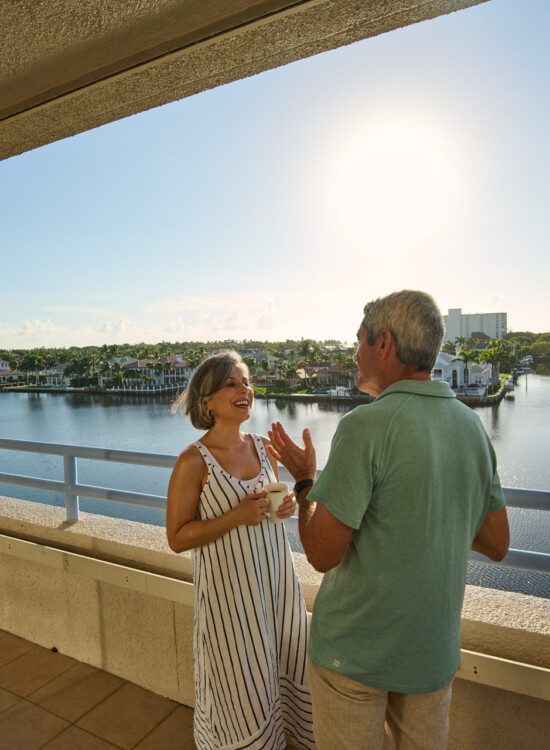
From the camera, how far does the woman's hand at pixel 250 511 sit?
132 centimetres

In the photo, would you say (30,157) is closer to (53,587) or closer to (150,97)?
(150,97)

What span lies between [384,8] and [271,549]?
1493 mm

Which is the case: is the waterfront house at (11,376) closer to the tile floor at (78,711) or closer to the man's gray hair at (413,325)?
the tile floor at (78,711)

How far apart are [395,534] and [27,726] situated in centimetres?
204

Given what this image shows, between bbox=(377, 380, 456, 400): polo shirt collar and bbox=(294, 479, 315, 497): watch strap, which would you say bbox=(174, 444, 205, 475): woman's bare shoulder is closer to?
bbox=(294, 479, 315, 497): watch strap

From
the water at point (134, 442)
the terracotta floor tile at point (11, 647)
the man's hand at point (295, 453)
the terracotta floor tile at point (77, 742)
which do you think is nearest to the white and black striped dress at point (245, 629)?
the man's hand at point (295, 453)

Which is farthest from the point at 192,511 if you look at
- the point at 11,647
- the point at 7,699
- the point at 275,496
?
the point at 11,647

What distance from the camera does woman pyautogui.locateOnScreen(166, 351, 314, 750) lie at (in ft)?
4.48

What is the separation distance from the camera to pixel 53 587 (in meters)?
2.32

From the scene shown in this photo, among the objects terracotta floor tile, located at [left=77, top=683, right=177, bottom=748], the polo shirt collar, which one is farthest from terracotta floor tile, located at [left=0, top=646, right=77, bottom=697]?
the polo shirt collar

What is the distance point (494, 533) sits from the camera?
3.39 ft

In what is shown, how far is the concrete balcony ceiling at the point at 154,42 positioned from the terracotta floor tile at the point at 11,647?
250 cm

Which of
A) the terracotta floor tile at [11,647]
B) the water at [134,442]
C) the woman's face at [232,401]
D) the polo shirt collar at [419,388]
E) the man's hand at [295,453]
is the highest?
the polo shirt collar at [419,388]

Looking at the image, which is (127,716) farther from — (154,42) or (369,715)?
(154,42)
